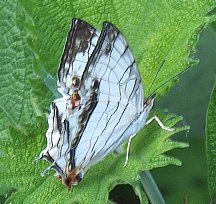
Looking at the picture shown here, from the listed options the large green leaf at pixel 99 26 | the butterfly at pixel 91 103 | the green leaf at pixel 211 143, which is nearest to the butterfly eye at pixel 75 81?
the butterfly at pixel 91 103

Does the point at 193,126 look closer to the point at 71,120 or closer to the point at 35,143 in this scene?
the point at 35,143

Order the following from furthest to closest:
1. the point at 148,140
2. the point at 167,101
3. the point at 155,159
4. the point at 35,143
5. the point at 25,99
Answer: the point at 167,101
the point at 25,99
the point at 35,143
the point at 148,140
the point at 155,159

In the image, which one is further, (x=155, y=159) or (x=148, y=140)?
(x=148, y=140)

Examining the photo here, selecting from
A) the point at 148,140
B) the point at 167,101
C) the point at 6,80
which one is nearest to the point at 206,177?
the point at 167,101

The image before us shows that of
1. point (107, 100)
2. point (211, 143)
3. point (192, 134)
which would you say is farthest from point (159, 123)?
point (192, 134)

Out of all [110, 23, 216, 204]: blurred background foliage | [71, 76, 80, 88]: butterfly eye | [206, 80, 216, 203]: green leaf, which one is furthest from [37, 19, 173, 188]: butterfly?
[110, 23, 216, 204]: blurred background foliage

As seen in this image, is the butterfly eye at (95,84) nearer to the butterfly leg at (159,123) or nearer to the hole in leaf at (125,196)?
the butterfly leg at (159,123)

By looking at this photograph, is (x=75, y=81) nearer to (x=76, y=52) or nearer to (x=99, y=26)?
(x=76, y=52)
